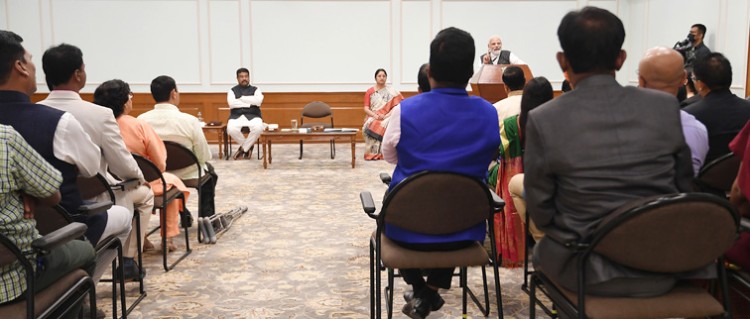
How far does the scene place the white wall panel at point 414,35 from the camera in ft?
34.8

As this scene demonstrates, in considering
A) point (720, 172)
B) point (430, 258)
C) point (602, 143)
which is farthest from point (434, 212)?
point (720, 172)

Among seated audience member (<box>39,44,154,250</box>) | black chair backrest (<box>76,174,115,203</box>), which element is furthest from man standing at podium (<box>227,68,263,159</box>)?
black chair backrest (<box>76,174,115,203</box>)

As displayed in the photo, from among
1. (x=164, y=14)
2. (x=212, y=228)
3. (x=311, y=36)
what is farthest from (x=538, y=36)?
(x=212, y=228)

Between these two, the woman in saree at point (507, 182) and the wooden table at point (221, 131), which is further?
the wooden table at point (221, 131)

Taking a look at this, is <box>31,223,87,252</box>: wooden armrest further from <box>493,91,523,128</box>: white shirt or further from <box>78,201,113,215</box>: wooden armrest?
<box>493,91,523,128</box>: white shirt

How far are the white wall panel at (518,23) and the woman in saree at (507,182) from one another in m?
7.46

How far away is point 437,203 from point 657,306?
2.51 feet

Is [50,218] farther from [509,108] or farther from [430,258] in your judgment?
[509,108]

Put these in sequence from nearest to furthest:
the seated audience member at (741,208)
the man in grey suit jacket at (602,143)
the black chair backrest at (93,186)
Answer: the man in grey suit jacket at (602,143) → the seated audience member at (741,208) → the black chair backrest at (93,186)

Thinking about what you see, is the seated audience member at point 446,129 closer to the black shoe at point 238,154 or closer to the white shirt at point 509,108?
the white shirt at point 509,108

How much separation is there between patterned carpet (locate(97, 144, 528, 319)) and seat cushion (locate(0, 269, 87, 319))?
2.98ft

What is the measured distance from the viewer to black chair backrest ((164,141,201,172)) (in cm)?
396

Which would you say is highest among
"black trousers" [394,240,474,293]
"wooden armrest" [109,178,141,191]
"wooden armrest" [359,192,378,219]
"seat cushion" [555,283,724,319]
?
"wooden armrest" [359,192,378,219]

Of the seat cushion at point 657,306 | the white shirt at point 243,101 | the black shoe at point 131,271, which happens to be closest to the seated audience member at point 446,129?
the seat cushion at point 657,306
